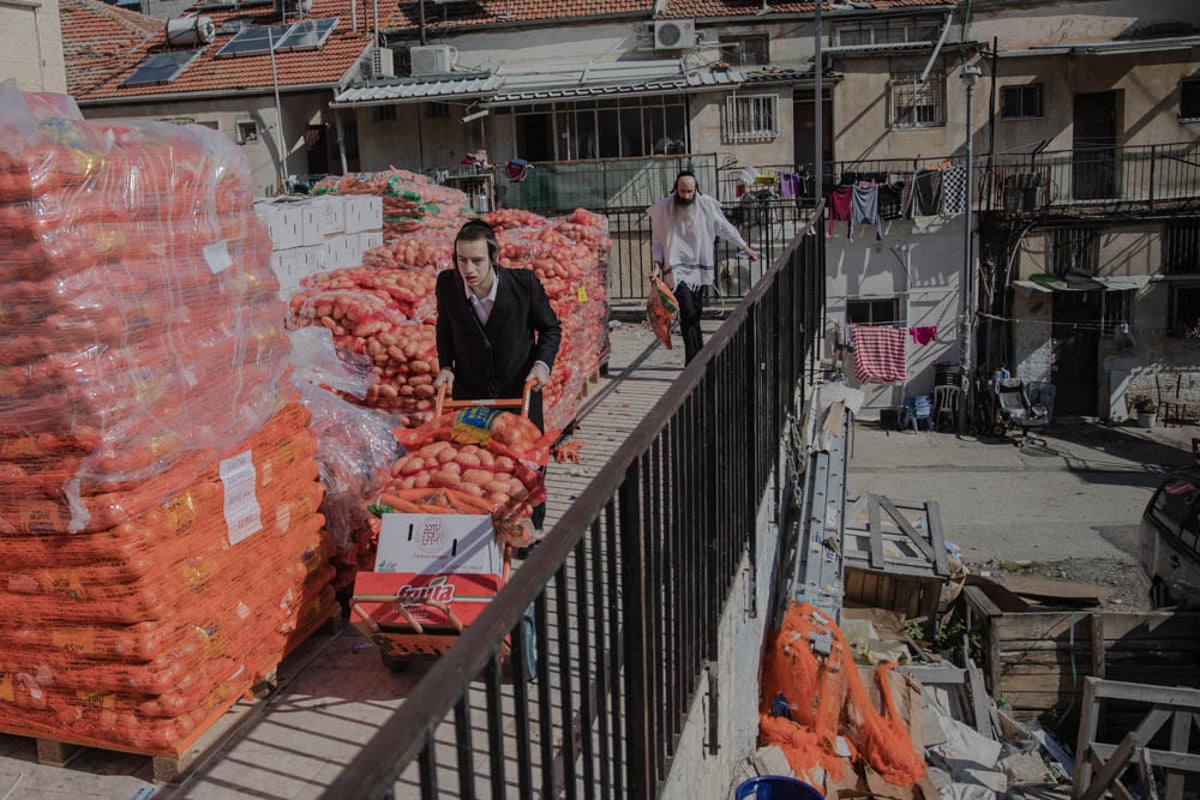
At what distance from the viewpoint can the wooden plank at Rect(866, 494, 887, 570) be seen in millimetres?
13586

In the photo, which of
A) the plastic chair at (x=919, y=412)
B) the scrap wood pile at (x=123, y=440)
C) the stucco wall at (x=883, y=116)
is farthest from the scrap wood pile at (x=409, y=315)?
the stucco wall at (x=883, y=116)

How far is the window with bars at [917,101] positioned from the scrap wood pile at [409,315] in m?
22.9

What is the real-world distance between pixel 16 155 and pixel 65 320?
56 cm

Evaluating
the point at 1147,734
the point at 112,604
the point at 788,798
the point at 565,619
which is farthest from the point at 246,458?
the point at 1147,734

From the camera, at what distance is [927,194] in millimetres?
27516

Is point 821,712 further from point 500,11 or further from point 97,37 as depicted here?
point 97,37

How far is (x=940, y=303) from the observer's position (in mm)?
28609

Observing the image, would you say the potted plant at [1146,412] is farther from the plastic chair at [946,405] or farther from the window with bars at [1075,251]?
the plastic chair at [946,405]

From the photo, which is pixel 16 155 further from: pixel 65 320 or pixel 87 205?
pixel 65 320

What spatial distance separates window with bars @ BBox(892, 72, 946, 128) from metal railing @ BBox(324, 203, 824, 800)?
27.0 m

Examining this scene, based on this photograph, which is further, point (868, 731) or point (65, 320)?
point (868, 731)

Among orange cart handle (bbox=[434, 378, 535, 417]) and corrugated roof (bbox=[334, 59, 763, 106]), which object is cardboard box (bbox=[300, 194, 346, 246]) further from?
corrugated roof (bbox=[334, 59, 763, 106])

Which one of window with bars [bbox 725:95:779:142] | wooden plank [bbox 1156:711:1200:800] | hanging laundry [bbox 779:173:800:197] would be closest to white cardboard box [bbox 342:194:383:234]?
wooden plank [bbox 1156:711:1200:800]

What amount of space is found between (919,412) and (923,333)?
2385 mm
